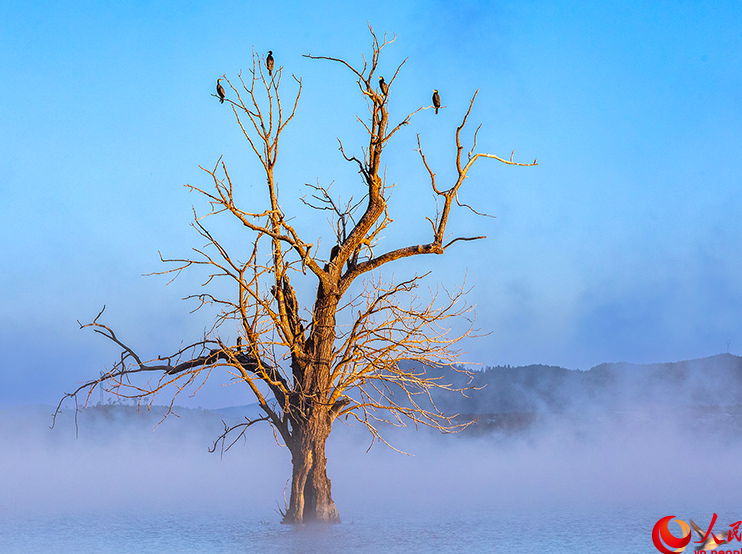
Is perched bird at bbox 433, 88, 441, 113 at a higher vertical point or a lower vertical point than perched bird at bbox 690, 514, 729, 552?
higher

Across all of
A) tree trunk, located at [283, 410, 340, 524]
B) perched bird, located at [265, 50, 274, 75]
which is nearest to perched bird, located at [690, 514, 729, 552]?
tree trunk, located at [283, 410, 340, 524]

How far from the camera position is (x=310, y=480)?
30.9 feet

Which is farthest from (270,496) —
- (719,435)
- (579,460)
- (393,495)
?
(719,435)

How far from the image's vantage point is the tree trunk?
9367mm

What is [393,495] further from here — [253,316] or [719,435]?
[719,435]

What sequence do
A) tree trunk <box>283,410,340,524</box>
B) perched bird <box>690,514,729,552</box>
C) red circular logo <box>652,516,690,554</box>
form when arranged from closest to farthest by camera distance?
1. perched bird <box>690,514,729,552</box>
2. red circular logo <box>652,516,690,554</box>
3. tree trunk <box>283,410,340,524</box>

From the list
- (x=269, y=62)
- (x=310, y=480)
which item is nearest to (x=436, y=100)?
(x=269, y=62)

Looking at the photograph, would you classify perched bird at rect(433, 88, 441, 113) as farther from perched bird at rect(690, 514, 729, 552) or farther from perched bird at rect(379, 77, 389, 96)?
perched bird at rect(690, 514, 729, 552)

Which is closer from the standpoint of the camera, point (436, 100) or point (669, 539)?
point (669, 539)

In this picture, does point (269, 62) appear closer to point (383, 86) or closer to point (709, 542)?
point (383, 86)

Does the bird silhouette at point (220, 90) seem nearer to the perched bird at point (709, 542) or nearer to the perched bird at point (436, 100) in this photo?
the perched bird at point (436, 100)

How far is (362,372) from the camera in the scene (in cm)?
970

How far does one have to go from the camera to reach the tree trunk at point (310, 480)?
30.7ft

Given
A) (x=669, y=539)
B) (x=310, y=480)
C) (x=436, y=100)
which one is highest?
(x=436, y=100)
